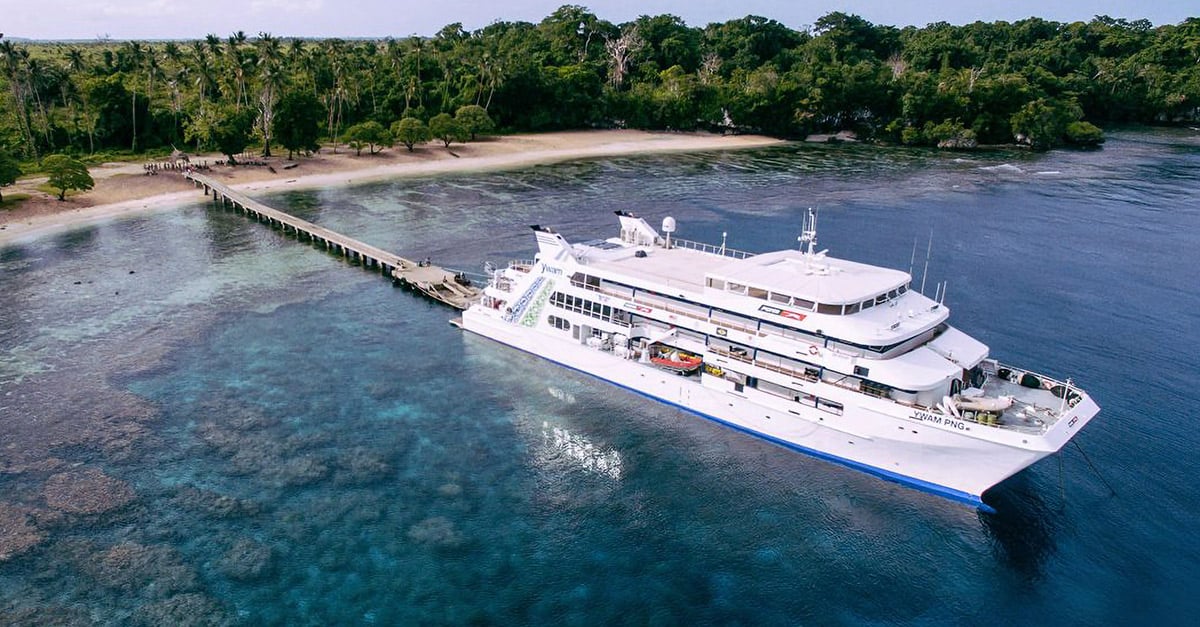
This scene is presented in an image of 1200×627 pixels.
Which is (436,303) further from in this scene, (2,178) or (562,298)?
(2,178)

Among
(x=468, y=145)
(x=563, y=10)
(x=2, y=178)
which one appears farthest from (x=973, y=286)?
(x=563, y=10)

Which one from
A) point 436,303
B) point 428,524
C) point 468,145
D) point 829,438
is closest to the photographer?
point 428,524

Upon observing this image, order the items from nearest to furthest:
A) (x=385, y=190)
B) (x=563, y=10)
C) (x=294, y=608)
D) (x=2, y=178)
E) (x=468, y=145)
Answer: (x=294, y=608) → (x=2, y=178) → (x=385, y=190) → (x=468, y=145) → (x=563, y=10)

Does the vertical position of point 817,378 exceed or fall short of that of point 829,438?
it exceeds it

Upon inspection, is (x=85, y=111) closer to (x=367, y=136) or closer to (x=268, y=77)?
(x=268, y=77)

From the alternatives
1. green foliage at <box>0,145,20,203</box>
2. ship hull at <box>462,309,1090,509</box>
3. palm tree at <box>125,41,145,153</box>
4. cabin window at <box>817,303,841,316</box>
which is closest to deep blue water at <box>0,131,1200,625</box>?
ship hull at <box>462,309,1090,509</box>

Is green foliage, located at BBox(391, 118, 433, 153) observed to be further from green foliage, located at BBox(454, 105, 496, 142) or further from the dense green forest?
green foliage, located at BBox(454, 105, 496, 142)
